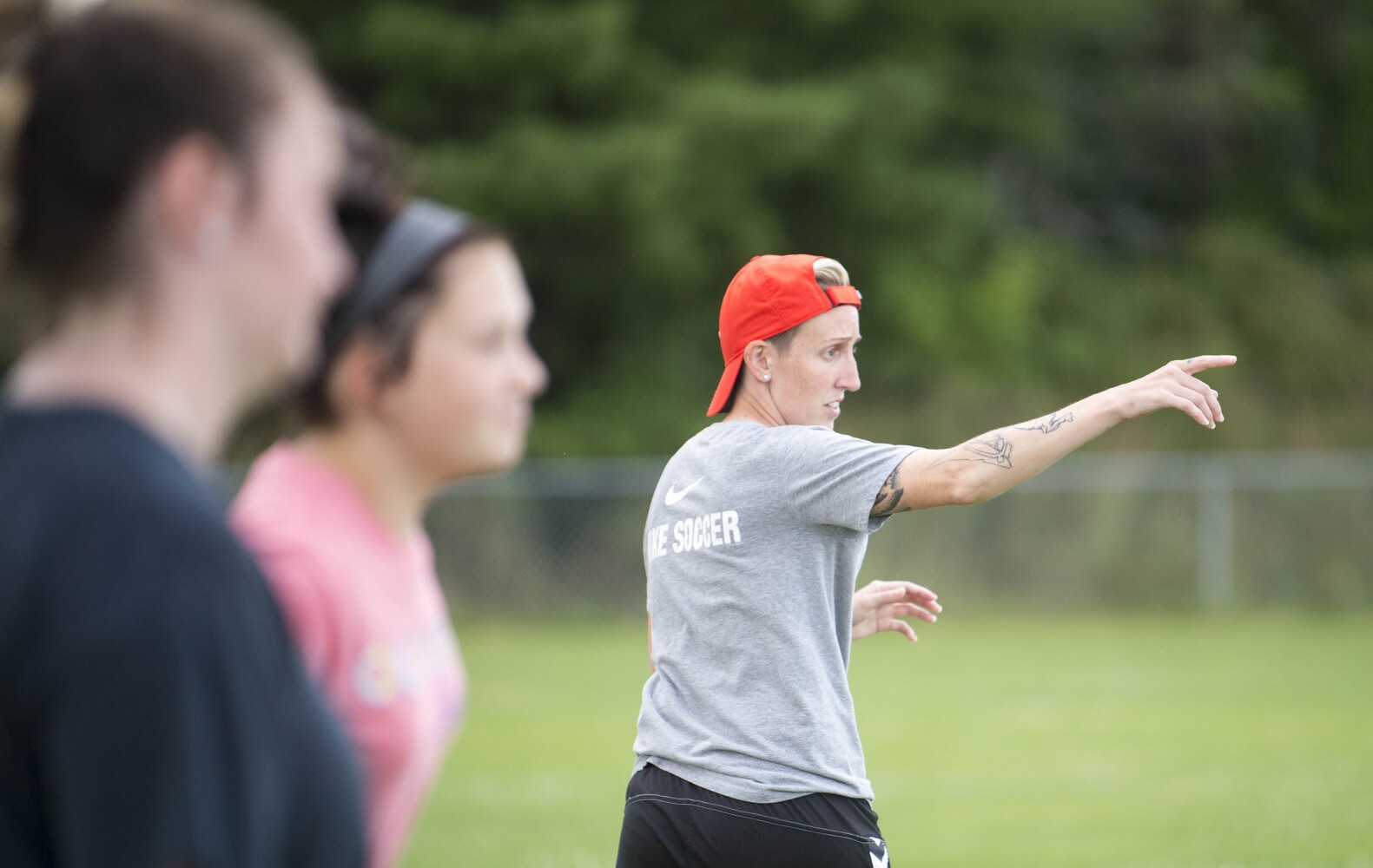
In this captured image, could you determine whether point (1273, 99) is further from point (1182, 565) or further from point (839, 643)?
point (839, 643)

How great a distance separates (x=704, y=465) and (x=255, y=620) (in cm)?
242

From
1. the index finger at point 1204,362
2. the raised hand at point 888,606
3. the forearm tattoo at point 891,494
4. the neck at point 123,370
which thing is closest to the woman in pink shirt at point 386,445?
the neck at point 123,370

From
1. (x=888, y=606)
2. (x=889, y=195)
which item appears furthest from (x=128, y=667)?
(x=889, y=195)

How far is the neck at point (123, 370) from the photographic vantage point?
1.47 m

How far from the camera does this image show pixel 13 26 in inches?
62.2

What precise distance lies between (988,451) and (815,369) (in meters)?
0.53

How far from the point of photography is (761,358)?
3.83 meters

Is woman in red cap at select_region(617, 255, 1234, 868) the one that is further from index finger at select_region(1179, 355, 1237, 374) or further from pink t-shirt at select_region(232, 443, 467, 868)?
pink t-shirt at select_region(232, 443, 467, 868)

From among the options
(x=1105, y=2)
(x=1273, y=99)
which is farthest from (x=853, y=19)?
(x=1273, y=99)

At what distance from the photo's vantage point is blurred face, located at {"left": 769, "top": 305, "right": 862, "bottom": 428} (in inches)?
148

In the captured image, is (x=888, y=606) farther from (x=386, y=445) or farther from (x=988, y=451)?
(x=386, y=445)

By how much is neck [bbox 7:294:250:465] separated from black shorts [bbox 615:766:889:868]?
227 cm

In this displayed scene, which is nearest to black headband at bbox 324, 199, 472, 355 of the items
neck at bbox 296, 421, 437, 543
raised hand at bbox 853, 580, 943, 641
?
neck at bbox 296, 421, 437, 543

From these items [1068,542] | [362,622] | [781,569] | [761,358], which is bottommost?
[1068,542]
